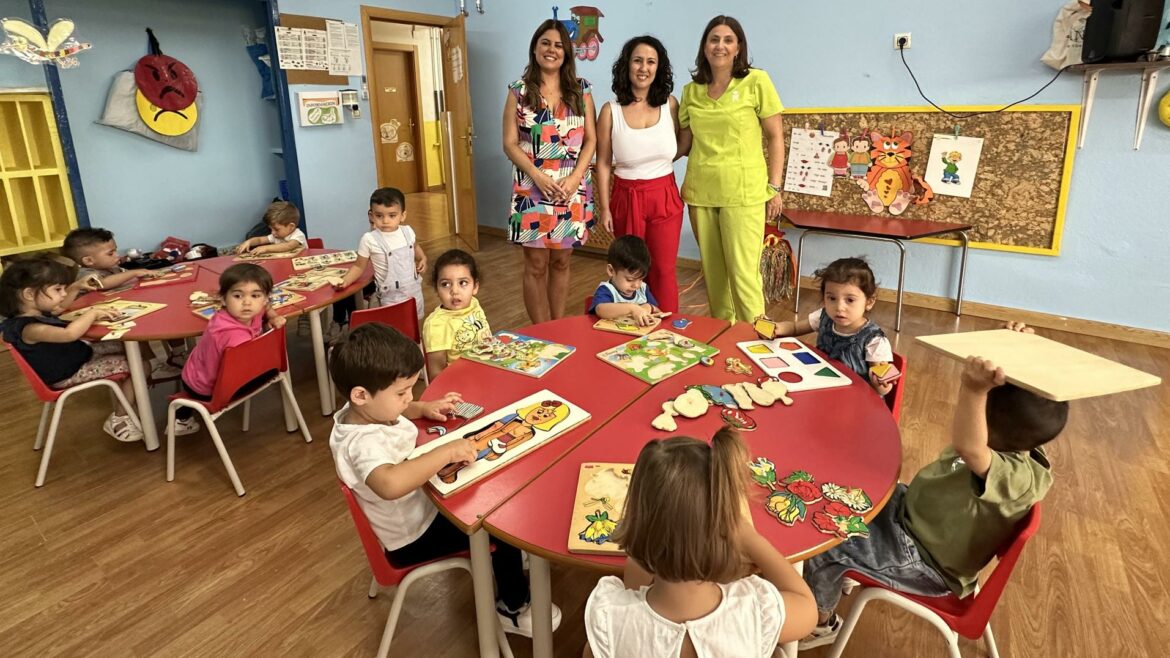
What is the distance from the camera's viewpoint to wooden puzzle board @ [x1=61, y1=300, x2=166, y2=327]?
8.18 ft

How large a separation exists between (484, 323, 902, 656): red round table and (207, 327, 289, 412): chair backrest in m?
1.46

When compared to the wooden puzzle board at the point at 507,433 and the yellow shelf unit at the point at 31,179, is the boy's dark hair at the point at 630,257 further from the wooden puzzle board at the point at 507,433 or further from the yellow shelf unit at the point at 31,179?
the yellow shelf unit at the point at 31,179

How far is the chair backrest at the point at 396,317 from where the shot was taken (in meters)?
2.57

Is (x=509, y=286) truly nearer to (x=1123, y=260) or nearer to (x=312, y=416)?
(x=312, y=416)

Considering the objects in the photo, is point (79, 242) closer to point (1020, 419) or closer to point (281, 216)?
point (281, 216)

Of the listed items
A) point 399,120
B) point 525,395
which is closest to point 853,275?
point 525,395

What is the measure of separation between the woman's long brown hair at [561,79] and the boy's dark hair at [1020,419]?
2.25 m

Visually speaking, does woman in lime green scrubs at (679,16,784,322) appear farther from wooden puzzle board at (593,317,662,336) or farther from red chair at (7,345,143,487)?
red chair at (7,345,143,487)

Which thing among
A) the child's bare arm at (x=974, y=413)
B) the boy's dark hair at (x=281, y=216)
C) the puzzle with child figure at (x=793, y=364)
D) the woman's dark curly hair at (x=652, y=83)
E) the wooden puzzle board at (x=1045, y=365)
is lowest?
the puzzle with child figure at (x=793, y=364)

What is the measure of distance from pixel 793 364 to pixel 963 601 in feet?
2.27

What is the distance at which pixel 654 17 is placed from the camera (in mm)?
5141

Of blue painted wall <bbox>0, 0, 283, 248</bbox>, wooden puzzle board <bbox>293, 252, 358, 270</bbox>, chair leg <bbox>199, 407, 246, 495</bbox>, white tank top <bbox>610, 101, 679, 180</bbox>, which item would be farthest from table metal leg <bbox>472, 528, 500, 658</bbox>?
blue painted wall <bbox>0, 0, 283, 248</bbox>

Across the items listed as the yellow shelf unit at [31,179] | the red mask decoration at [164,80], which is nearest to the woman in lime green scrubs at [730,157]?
the red mask decoration at [164,80]

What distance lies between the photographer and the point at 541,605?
140 cm
